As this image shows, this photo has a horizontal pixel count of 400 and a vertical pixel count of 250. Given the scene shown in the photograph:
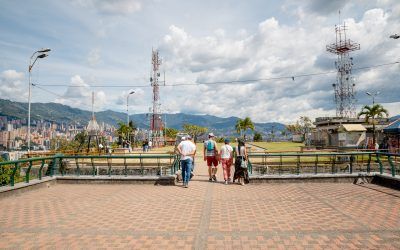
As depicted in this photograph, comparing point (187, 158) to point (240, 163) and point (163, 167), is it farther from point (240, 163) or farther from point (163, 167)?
point (163, 167)

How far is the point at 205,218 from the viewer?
269 inches

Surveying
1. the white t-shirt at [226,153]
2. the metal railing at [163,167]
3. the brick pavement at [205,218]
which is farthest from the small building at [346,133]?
the brick pavement at [205,218]

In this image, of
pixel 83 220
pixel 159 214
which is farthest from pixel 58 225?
pixel 159 214

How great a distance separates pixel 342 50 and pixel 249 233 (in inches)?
2288

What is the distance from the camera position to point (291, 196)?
919 cm

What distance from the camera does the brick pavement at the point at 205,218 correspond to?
5.36 m

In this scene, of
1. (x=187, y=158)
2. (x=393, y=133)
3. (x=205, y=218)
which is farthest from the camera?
(x=393, y=133)

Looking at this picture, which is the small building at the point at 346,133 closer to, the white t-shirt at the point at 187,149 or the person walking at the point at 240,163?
the person walking at the point at 240,163

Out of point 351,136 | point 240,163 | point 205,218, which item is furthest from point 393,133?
point 205,218

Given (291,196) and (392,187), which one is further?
(392,187)

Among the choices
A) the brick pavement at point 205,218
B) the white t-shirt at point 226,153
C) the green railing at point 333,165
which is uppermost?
the white t-shirt at point 226,153

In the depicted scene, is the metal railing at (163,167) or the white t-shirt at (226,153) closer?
the metal railing at (163,167)

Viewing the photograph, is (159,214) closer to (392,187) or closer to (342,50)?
(392,187)

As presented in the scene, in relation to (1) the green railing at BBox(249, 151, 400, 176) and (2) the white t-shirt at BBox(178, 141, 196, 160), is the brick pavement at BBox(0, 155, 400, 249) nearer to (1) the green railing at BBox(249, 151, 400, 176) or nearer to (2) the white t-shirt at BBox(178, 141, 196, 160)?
(2) the white t-shirt at BBox(178, 141, 196, 160)
